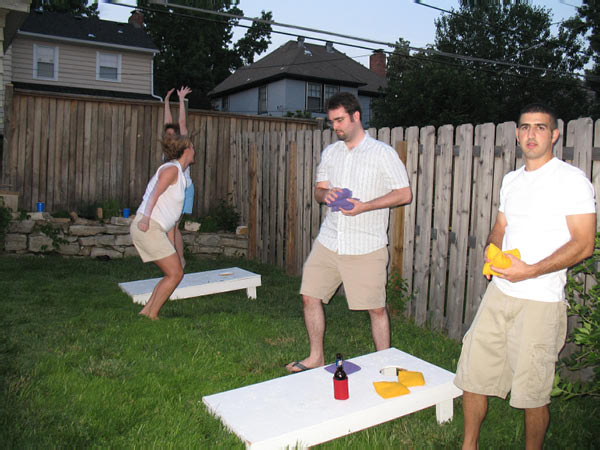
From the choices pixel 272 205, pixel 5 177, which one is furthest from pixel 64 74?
pixel 272 205

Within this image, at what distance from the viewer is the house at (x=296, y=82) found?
1072 inches

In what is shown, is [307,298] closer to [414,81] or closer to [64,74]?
[414,81]

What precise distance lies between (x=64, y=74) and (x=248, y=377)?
20319mm

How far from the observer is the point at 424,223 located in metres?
5.57

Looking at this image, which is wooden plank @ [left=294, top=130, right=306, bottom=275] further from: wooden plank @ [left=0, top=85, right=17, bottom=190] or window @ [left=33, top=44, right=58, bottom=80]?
window @ [left=33, top=44, right=58, bottom=80]

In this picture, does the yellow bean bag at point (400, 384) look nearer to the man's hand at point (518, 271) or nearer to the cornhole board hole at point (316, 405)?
the cornhole board hole at point (316, 405)

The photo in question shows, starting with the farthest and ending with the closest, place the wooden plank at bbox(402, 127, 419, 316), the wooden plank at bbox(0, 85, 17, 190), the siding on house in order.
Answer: the siding on house → the wooden plank at bbox(0, 85, 17, 190) → the wooden plank at bbox(402, 127, 419, 316)

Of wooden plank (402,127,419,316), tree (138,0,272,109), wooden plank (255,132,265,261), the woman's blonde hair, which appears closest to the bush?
wooden plank (402,127,419,316)

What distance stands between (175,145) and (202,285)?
1.67 meters

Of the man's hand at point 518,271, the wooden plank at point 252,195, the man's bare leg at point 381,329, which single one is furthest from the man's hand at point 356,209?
the wooden plank at point 252,195

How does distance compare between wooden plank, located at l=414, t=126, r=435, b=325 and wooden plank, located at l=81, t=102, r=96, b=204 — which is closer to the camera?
wooden plank, located at l=414, t=126, r=435, b=325

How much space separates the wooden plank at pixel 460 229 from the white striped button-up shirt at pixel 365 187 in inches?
48.1

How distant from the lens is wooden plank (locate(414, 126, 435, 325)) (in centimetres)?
548

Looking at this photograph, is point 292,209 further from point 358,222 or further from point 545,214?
point 545,214
